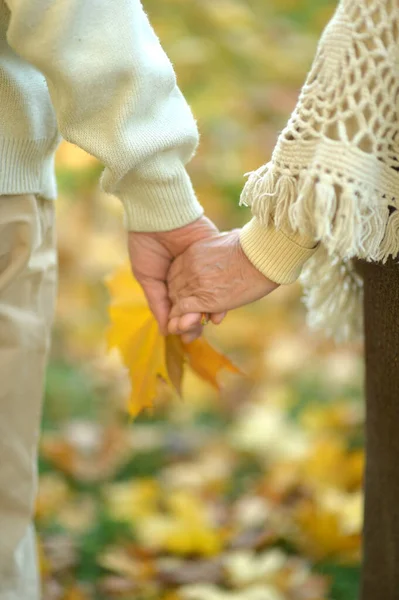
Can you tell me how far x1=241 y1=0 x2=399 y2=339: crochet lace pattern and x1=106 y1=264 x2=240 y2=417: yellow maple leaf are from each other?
342mm

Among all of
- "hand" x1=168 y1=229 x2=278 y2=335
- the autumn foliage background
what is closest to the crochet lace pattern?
"hand" x1=168 y1=229 x2=278 y2=335

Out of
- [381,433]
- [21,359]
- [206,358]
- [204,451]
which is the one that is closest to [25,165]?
[21,359]

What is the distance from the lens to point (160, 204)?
105 cm

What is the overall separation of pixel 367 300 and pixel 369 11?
34 centimetres

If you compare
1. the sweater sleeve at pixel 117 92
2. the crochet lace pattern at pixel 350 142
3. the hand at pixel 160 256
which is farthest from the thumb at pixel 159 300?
the crochet lace pattern at pixel 350 142

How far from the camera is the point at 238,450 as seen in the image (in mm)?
1836

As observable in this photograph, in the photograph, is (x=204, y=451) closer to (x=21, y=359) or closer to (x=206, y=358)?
(x=206, y=358)

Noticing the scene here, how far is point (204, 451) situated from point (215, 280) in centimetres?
87

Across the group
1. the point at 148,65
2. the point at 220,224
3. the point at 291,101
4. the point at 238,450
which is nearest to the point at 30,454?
the point at 148,65

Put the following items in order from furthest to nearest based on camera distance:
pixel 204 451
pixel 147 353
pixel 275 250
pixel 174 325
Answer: pixel 204 451
pixel 147 353
pixel 174 325
pixel 275 250

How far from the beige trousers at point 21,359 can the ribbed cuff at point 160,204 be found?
0.42 feet

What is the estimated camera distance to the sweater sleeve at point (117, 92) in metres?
0.90

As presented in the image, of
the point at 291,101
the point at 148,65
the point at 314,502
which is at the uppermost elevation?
the point at 291,101

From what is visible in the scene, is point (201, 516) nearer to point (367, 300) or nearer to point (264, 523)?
point (264, 523)
